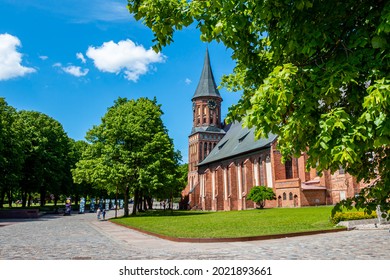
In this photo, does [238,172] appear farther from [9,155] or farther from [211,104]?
[9,155]

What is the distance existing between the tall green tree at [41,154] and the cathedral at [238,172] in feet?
82.4

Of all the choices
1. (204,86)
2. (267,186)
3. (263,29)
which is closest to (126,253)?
(263,29)

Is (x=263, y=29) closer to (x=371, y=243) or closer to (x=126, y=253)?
(x=126, y=253)

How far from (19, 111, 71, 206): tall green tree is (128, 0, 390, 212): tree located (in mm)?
44786

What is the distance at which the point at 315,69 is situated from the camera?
4.78 m

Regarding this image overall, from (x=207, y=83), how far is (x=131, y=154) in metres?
51.8

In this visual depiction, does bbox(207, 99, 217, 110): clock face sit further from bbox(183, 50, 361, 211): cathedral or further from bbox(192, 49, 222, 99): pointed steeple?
bbox(192, 49, 222, 99): pointed steeple

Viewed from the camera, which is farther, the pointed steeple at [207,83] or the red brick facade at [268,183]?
the pointed steeple at [207,83]

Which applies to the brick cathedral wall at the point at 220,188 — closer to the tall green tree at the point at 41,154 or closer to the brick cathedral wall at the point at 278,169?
the brick cathedral wall at the point at 278,169

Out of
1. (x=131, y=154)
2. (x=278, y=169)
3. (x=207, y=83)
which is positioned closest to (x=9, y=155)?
(x=131, y=154)

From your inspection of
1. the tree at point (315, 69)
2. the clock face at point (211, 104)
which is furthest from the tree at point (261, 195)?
the tree at point (315, 69)

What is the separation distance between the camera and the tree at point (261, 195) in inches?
1831

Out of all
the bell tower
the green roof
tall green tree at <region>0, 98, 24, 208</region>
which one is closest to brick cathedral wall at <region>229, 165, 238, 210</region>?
the green roof

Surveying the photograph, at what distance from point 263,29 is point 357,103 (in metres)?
2.41
